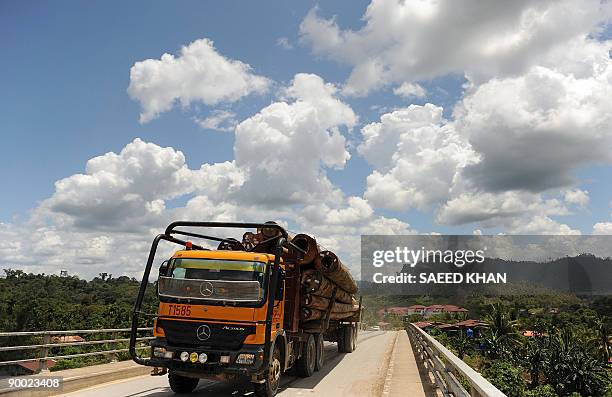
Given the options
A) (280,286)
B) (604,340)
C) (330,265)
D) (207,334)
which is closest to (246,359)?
(207,334)

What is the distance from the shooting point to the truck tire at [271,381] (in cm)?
966

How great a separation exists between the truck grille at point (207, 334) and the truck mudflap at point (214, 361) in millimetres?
115

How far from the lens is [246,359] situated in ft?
29.9

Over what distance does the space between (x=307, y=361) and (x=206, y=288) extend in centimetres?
484

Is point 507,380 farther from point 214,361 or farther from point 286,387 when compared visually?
point 214,361

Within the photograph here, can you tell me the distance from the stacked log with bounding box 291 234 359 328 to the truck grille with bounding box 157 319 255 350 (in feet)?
9.49

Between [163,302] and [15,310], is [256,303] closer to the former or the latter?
[163,302]

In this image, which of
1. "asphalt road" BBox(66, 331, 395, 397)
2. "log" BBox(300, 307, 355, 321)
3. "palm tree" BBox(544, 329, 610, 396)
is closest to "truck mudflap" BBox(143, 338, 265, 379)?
"asphalt road" BBox(66, 331, 395, 397)

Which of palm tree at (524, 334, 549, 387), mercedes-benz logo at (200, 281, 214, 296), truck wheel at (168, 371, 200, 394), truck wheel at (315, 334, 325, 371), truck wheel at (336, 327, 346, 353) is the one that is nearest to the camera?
mercedes-benz logo at (200, 281, 214, 296)

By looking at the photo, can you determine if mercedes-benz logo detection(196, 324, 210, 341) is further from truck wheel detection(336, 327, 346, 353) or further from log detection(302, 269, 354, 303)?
truck wheel detection(336, 327, 346, 353)

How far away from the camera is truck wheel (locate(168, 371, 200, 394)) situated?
34.6 ft

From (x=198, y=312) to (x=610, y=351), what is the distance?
216 ft

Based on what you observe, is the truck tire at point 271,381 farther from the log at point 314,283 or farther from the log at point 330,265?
the log at point 330,265

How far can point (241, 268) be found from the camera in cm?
987
